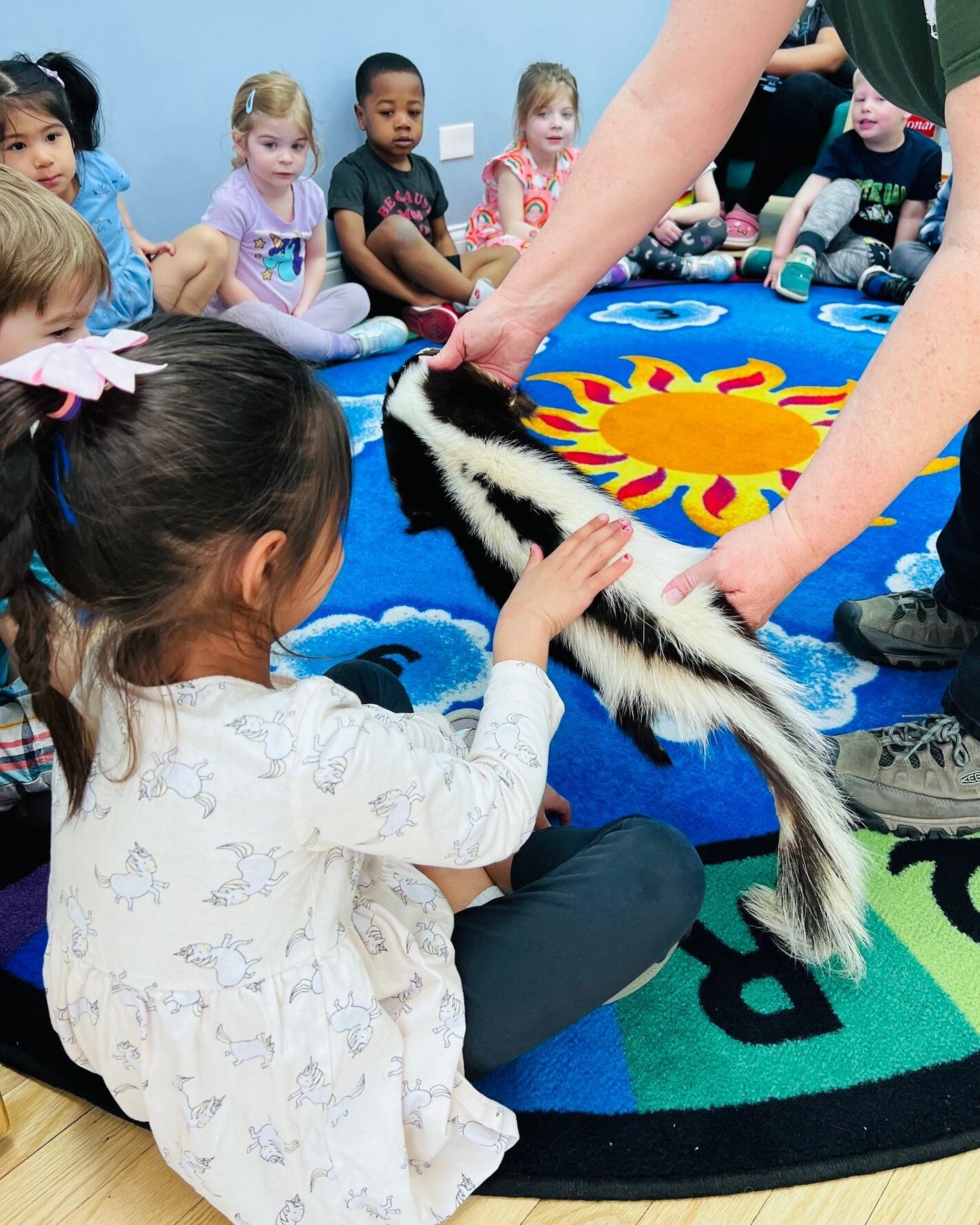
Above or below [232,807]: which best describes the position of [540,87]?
above

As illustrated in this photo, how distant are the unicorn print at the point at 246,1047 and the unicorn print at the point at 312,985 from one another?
0.10 ft

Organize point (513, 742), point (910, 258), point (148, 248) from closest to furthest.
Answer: point (513, 742), point (148, 248), point (910, 258)

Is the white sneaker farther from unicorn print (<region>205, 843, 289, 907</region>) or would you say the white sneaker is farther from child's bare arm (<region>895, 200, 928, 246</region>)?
unicorn print (<region>205, 843, 289, 907</region>)

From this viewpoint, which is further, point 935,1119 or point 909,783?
point 909,783

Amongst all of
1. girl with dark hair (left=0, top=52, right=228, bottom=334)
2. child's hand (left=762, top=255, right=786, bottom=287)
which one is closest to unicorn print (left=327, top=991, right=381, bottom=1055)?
girl with dark hair (left=0, top=52, right=228, bottom=334)

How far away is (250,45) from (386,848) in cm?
242

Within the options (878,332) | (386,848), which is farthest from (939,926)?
(878,332)

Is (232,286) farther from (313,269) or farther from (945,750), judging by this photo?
(945,750)

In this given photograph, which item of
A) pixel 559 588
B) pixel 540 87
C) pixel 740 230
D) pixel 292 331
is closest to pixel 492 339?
pixel 559 588

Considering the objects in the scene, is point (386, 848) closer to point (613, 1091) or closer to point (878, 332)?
point (613, 1091)

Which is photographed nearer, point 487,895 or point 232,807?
point 232,807

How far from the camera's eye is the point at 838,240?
301cm

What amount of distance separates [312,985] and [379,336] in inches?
79.5

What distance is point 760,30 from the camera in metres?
1.00
